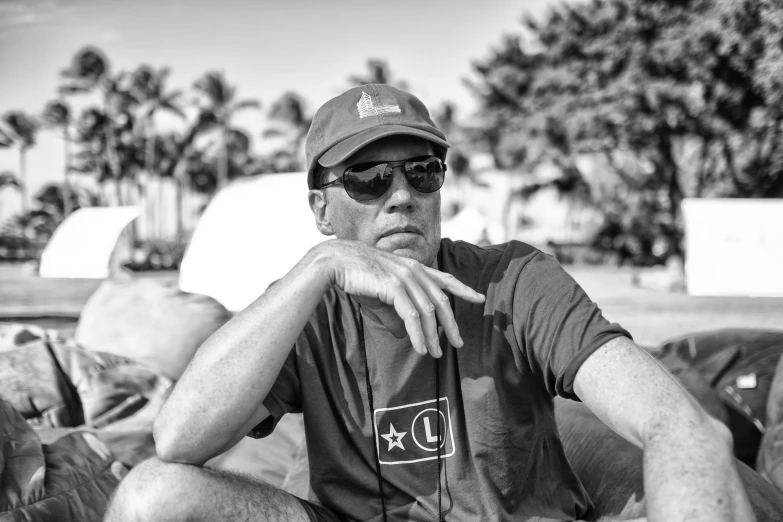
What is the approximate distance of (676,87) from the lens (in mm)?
16344

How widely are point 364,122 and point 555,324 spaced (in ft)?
2.30

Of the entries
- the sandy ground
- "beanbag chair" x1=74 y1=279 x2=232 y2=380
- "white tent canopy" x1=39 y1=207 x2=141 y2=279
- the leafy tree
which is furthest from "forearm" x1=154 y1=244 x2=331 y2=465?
the leafy tree

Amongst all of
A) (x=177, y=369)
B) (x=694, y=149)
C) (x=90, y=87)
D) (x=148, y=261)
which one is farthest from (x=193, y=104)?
(x=177, y=369)

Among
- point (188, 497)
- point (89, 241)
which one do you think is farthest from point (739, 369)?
point (89, 241)

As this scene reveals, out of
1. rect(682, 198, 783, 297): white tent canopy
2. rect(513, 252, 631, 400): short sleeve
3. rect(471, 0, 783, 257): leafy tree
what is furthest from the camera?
rect(471, 0, 783, 257): leafy tree

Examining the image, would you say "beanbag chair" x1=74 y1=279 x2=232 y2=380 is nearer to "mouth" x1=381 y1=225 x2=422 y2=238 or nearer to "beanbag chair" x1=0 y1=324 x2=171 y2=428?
"beanbag chair" x1=0 y1=324 x2=171 y2=428

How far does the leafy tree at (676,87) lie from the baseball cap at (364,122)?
12.4 metres

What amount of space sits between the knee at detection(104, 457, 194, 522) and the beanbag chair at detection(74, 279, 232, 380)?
2.12 m

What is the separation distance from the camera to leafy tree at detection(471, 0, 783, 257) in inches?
536

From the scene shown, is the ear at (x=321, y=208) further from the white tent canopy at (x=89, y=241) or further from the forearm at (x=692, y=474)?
the white tent canopy at (x=89, y=241)

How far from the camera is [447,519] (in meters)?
1.69

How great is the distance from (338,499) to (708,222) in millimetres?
10564

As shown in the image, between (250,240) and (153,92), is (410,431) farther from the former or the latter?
(153,92)

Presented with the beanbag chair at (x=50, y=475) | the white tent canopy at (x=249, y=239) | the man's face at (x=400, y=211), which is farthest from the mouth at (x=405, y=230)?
the white tent canopy at (x=249, y=239)
